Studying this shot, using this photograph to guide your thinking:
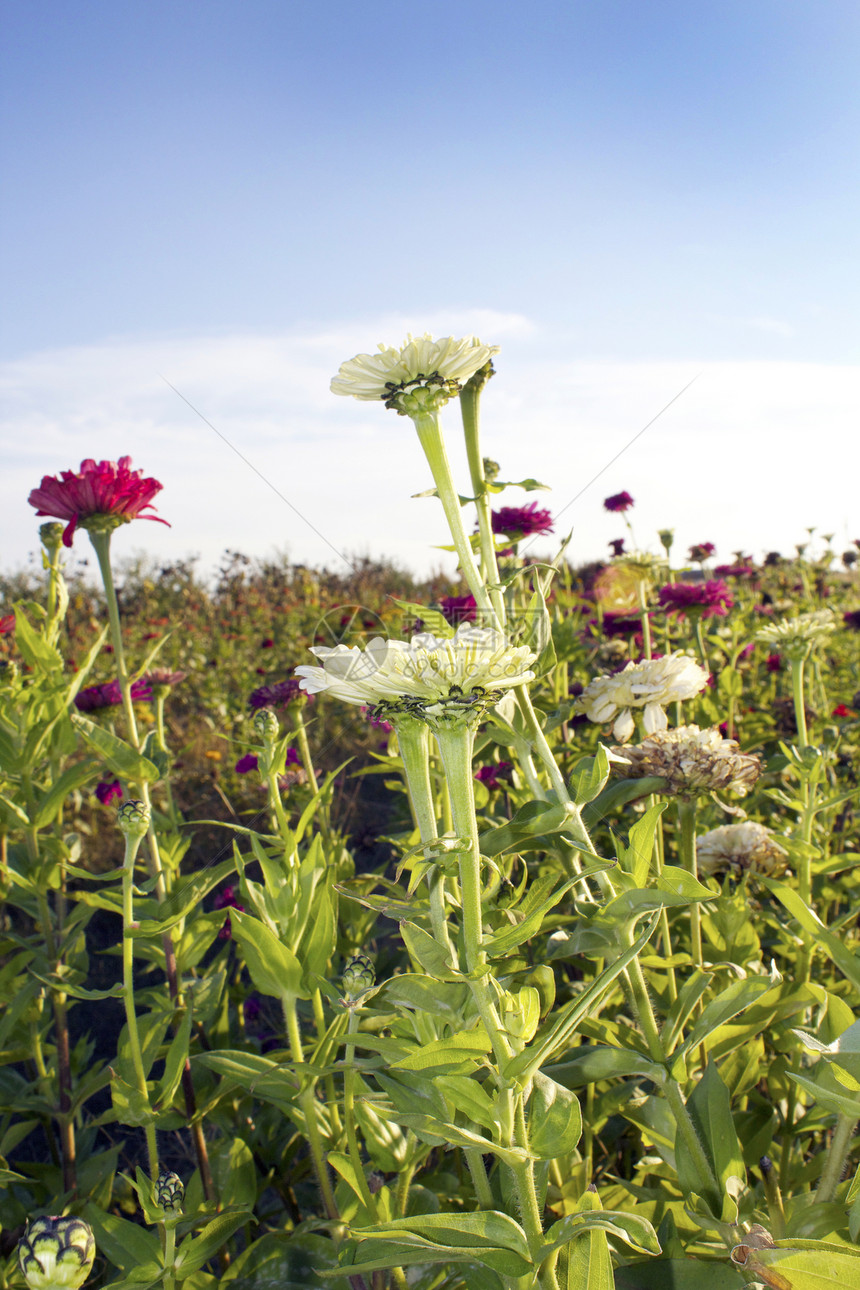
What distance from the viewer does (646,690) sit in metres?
1.55

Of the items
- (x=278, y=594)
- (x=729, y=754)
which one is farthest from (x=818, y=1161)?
(x=278, y=594)

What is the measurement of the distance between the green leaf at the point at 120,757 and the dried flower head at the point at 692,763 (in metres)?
0.98

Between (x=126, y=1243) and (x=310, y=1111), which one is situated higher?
(x=310, y=1111)

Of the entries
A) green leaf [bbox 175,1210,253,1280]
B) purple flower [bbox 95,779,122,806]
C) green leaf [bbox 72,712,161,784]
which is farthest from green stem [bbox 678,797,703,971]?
purple flower [bbox 95,779,122,806]

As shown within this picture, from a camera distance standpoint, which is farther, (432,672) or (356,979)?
(356,979)

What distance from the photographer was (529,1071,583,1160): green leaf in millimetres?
924

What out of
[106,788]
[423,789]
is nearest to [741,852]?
[423,789]

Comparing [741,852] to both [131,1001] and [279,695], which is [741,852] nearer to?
[131,1001]

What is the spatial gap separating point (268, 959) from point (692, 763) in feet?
2.78

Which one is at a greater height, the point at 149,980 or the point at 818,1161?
the point at 818,1161

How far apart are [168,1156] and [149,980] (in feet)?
2.95

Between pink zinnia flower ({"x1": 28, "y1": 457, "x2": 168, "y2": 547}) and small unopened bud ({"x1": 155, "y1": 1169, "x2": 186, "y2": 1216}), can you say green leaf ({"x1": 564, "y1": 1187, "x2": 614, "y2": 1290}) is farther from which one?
pink zinnia flower ({"x1": 28, "y1": 457, "x2": 168, "y2": 547})

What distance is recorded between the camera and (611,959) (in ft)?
4.28

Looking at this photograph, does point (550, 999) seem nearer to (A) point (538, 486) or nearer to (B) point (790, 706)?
(A) point (538, 486)
